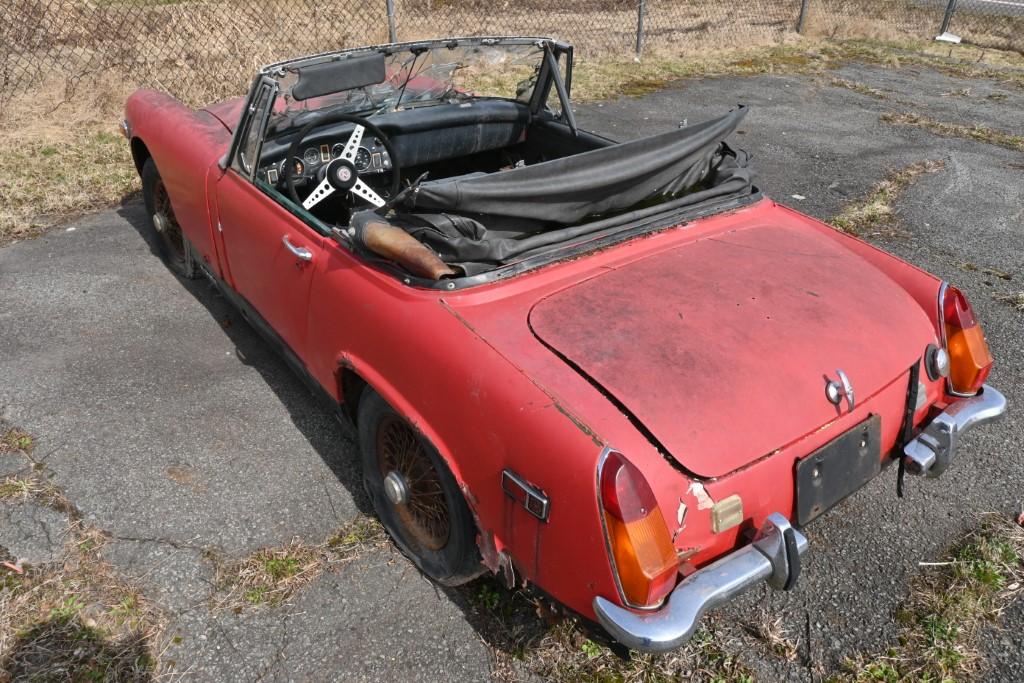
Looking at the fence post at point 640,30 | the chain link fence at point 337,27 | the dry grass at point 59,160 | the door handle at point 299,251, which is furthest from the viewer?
the fence post at point 640,30

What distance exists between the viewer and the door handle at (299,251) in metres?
2.61

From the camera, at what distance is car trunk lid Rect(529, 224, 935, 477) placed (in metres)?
1.85

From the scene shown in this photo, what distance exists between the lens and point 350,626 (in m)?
2.30

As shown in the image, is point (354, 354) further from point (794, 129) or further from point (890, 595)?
point (794, 129)

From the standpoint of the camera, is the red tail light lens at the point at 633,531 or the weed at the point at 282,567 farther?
the weed at the point at 282,567

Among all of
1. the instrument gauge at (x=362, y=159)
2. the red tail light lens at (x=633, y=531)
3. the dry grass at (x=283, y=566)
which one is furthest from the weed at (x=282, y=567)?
the instrument gauge at (x=362, y=159)

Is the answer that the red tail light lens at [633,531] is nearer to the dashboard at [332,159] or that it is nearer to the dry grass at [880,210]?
the dashboard at [332,159]

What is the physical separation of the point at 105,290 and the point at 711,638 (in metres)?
3.95

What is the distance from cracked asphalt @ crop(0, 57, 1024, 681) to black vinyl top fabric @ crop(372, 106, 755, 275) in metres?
1.16

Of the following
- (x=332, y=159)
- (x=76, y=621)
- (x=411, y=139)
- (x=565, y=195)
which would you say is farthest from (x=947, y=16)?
(x=76, y=621)

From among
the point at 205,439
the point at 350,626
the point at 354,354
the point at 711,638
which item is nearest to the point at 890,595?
the point at 711,638

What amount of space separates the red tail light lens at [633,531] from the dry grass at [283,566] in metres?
1.21

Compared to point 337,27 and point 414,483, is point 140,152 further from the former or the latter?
point 337,27

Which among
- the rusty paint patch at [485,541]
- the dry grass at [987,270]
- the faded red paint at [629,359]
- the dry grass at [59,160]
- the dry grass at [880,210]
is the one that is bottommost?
the dry grass at [880,210]
